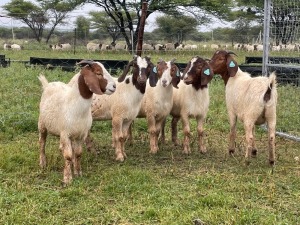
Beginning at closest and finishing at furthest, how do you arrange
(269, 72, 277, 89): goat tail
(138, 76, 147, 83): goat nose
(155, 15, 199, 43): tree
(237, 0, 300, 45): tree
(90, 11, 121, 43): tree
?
(269, 72, 277, 89): goat tail → (138, 76, 147, 83): goat nose → (237, 0, 300, 45): tree → (155, 15, 199, 43): tree → (90, 11, 121, 43): tree

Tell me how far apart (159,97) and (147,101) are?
0.23 m

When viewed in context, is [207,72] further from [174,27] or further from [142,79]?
[174,27]

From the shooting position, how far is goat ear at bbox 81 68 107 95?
500cm

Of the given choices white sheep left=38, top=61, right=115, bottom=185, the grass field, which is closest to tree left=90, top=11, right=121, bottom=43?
the grass field

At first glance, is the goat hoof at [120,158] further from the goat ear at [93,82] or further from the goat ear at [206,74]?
the goat ear at [206,74]

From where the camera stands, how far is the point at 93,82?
5.03m

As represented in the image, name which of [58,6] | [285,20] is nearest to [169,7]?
[58,6]

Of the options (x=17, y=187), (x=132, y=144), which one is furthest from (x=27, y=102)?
(x=17, y=187)

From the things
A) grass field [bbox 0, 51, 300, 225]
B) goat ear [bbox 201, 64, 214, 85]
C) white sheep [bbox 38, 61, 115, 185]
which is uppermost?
goat ear [bbox 201, 64, 214, 85]

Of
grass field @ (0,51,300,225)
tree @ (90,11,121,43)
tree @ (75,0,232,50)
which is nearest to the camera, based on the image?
grass field @ (0,51,300,225)

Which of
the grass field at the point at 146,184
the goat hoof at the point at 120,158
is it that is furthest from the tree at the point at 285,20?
the goat hoof at the point at 120,158

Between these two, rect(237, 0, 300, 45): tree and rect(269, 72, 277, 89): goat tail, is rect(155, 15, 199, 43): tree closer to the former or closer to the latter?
rect(237, 0, 300, 45): tree

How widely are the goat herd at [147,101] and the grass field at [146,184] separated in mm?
258

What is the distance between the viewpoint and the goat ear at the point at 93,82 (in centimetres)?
500
